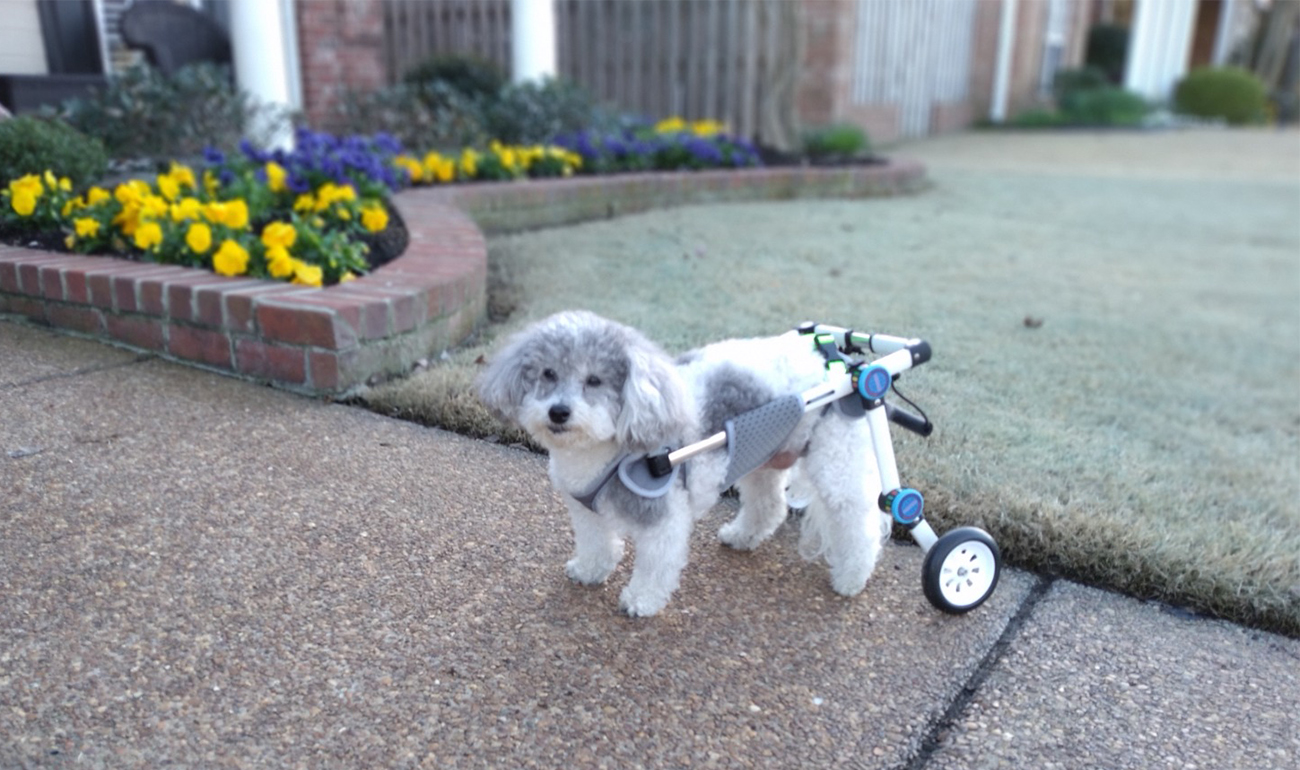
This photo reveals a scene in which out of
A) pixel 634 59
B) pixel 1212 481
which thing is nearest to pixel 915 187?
pixel 634 59

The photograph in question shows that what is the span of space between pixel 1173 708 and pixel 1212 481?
1606mm

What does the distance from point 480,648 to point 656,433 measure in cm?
64

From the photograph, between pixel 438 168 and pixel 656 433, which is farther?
pixel 438 168

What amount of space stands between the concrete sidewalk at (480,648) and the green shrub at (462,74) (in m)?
7.79

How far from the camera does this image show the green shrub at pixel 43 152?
4.45m

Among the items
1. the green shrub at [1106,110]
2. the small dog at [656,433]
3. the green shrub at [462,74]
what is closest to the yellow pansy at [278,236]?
the small dog at [656,433]

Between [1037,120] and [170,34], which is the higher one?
[170,34]

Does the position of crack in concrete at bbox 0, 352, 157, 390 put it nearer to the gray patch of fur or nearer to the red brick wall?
the gray patch of fur

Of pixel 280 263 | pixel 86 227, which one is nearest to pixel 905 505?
pixel 280 263

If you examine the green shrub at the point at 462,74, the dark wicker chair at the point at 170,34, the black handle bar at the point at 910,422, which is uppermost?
the dark wicker chair at the point at 170,34

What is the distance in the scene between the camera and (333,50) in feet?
28.8

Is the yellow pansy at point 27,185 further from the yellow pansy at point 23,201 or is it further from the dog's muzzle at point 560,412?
the dog's muzzle at point 560,412

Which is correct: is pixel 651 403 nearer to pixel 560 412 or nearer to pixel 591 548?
pixel 560 412

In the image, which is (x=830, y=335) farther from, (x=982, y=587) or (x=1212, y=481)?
(x=1212, y=481)
